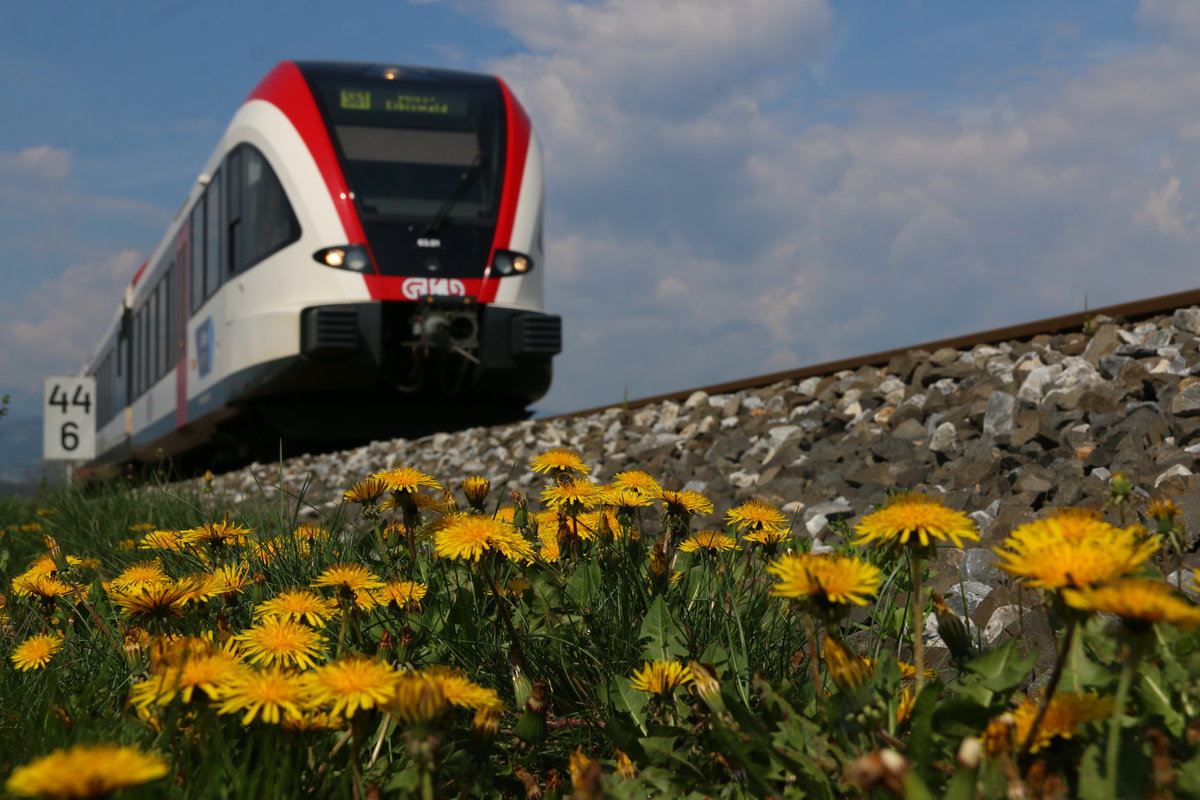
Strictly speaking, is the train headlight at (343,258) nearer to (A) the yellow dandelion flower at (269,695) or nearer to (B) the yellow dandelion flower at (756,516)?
(B) the yellow dandelion flower at (756,516)

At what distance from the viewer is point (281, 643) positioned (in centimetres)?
146

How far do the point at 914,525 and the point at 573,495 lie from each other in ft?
2.62

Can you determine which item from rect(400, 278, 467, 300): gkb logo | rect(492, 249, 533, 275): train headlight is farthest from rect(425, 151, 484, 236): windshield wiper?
rect(492, 249, 533, 275): train headlight

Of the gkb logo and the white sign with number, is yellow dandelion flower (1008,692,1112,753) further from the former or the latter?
the white sign with number

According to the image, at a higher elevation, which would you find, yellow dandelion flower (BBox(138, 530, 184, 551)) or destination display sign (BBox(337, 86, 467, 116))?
A: destination display sign (BBox(337, 86, 467, 116))

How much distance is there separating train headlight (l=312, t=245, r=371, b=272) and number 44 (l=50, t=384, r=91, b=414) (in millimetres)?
7816

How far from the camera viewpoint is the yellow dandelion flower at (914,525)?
119 cm

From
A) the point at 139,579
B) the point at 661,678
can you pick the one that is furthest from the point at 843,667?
the point at 139,579

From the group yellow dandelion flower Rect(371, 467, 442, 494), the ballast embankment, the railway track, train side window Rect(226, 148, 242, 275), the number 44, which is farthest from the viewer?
the number 44

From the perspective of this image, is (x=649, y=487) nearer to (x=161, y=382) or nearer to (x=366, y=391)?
(x=366, y=391)

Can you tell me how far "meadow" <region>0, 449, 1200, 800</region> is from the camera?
1.06m

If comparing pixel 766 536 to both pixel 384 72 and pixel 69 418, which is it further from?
pixel 69 418

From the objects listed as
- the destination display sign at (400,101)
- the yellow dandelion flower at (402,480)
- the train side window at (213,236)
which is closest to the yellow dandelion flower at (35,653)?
the yellow dandelion flower at (402,480)

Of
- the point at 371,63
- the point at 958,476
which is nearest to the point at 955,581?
the point at 958,476
